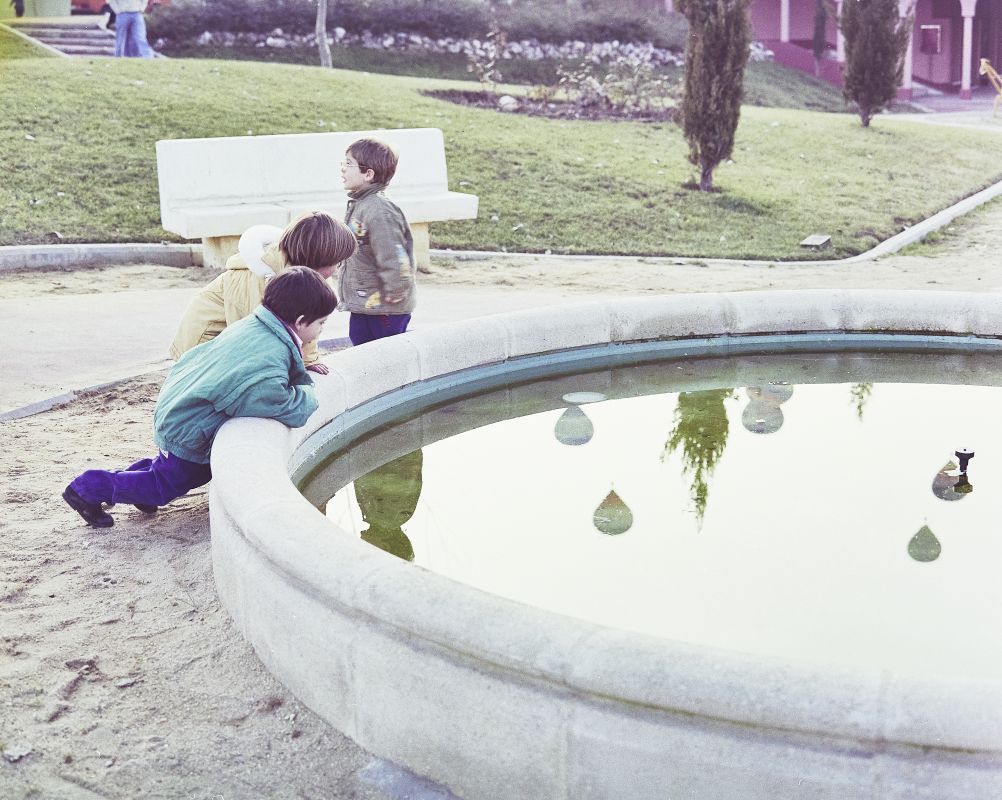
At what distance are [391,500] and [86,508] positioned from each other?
3.62 feet

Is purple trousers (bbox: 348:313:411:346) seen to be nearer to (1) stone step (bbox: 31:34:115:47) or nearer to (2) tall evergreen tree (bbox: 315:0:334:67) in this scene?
(1) stone step (bbox: 31:34:115:47)

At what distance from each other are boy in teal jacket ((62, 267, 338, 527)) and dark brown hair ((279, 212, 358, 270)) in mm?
427

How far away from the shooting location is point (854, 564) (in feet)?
13.5

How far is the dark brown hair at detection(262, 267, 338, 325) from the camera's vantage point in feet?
14.2

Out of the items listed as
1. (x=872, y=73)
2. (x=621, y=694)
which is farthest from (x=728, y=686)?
(x=872, y=73)

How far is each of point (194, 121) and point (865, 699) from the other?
42.7ft

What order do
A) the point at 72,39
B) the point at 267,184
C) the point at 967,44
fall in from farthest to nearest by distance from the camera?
the point at 967,44
the point at 72,39
the point at 267,184

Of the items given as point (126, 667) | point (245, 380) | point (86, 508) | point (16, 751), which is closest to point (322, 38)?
point (86, 508)

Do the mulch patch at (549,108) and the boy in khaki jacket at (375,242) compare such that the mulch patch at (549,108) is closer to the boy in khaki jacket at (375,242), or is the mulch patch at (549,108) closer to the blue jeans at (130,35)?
the blue jeans at (130,35)

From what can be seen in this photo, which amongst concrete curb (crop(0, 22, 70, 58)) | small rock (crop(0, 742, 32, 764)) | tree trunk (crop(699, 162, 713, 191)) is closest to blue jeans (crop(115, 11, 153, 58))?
concrete curb (crop(0, 22, 70, 58))

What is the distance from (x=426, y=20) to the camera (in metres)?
25.0

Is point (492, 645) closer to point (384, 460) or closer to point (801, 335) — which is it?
point (384, 460)

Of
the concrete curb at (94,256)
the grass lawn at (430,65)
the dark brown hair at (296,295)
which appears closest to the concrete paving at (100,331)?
the concrete curb at (94,256)

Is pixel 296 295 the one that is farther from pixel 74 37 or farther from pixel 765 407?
pixel 74 37
